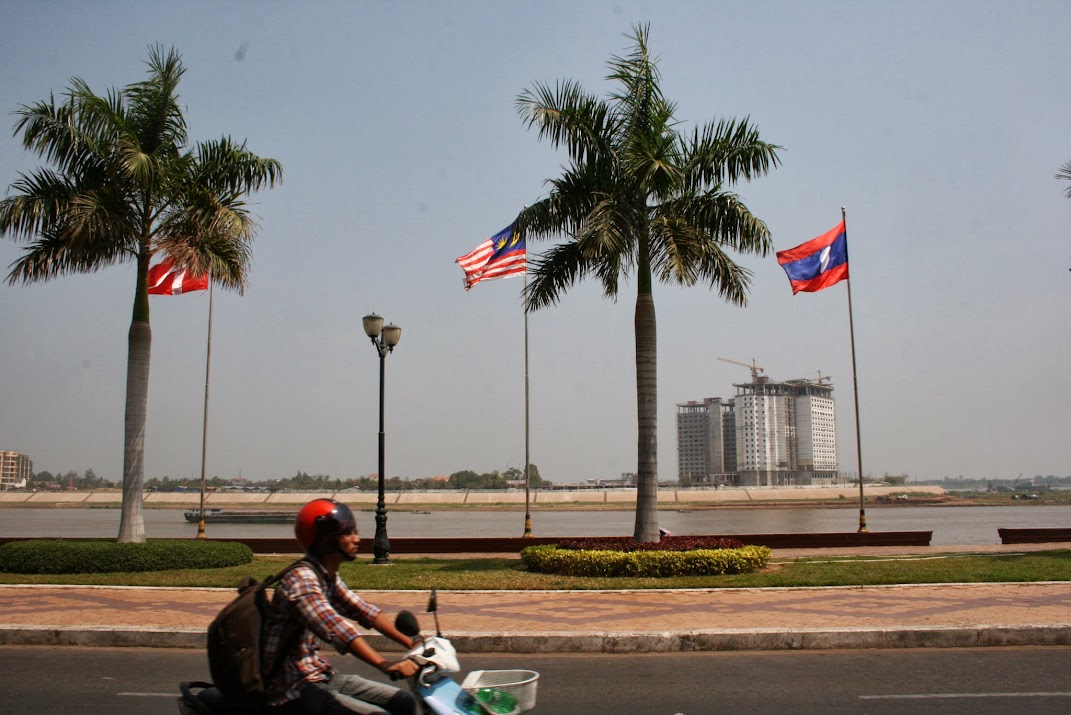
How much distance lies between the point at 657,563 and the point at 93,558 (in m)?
10.7

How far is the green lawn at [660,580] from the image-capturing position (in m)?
13.9

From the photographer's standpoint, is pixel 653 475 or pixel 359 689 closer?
pixel 359 689

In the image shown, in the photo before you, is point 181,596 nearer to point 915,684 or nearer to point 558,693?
point 558,693

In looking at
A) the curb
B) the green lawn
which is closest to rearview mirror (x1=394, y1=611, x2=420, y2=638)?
the curb

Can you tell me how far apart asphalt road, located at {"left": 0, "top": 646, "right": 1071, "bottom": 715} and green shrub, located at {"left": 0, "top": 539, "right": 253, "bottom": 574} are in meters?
6.59

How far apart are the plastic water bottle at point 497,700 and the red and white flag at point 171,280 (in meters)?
17.3

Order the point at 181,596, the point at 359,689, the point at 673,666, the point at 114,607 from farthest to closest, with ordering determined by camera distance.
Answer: the point at 181,596 < the point at 114,607 < the point at 673,666 < the point at 359,689

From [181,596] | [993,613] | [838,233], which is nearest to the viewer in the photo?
[993,613]

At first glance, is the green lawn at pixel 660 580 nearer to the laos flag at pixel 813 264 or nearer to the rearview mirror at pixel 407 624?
the laos flag at pixel 813 264

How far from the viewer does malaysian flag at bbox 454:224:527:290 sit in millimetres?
22375

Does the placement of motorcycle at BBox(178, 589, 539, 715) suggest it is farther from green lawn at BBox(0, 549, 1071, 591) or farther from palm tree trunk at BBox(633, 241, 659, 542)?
palm tree trunk at BBox(633, 241, 659, 542)

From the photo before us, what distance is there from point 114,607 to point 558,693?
759 cm

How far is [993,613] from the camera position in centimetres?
1059

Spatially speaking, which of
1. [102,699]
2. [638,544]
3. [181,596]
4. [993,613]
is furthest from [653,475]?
[102,699]
